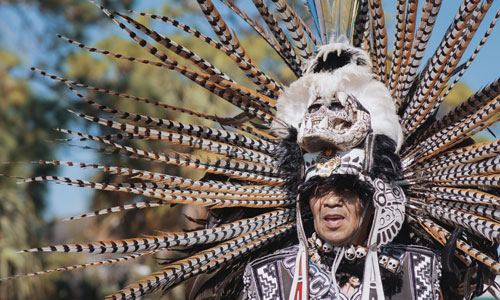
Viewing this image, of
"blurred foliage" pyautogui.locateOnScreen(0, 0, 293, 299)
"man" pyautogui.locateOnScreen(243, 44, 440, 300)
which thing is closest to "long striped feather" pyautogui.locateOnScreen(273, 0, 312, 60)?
"man" pyautogui.locateOnScreen(243, 44, 440, 300)

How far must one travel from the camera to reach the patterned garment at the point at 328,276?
340cm

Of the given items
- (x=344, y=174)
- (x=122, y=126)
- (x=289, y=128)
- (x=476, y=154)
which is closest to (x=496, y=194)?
(x=476, y=154)

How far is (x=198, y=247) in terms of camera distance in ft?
11.9

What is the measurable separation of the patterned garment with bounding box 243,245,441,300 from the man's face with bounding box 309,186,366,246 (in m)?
0.21

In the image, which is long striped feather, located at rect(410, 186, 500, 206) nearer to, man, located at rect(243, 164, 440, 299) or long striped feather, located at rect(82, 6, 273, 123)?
man, located at rect(243, 164, 440, 299)

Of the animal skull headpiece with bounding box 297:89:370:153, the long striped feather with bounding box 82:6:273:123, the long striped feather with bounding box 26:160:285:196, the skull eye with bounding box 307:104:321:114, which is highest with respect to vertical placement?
the long striped feather with bounding box 82:6:273:123

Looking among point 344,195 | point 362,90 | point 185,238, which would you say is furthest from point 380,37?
point 185,238

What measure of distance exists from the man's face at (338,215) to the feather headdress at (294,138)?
20cm

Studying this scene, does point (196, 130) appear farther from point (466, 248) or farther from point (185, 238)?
point (466, 248)

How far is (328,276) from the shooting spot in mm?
3504

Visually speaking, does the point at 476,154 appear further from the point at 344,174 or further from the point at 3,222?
the point at 3,222

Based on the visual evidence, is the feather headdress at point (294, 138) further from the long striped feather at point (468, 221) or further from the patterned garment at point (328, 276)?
the patterned garment at point (328, 276)

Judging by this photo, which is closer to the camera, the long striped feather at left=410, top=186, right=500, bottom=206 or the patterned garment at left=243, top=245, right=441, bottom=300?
the long striped feather at left=410, top=186, right=500, bottom=206

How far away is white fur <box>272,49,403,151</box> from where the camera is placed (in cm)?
345
